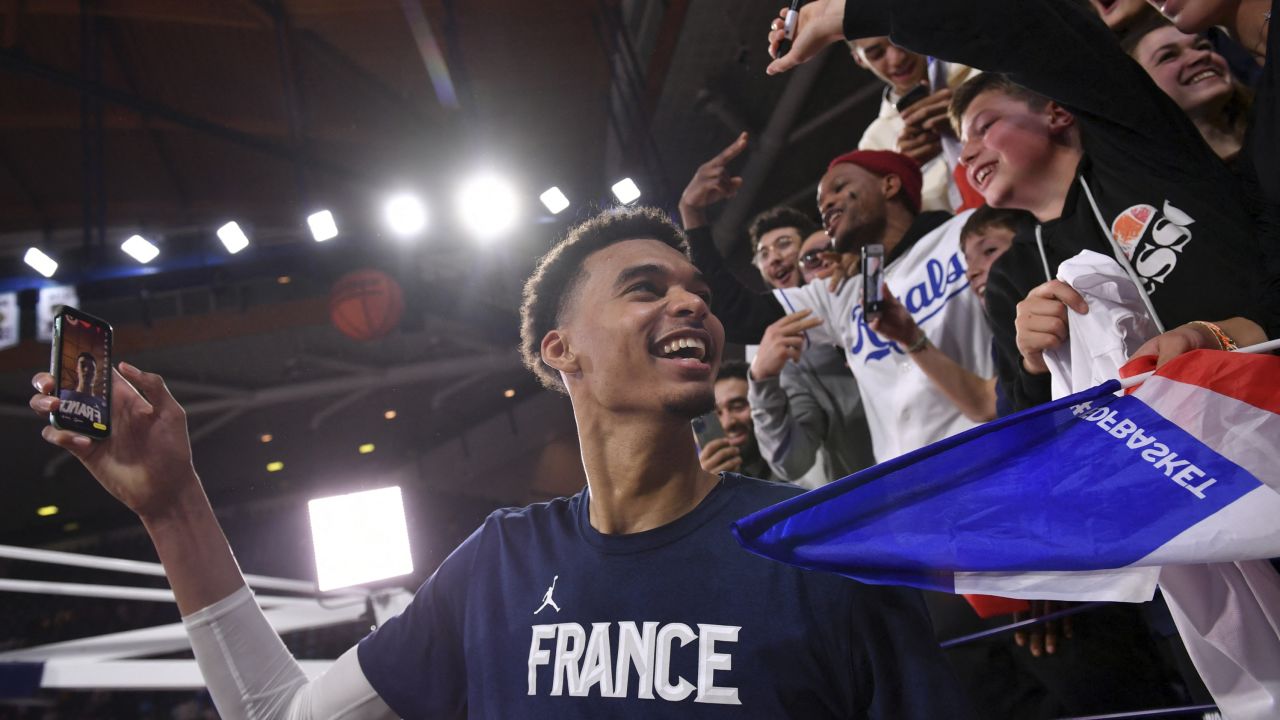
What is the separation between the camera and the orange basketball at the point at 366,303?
639 centimetres

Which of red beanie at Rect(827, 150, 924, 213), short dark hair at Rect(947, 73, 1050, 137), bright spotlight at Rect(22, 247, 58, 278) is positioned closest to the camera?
short dark hair at Rect(947, 73, 1050, 137)

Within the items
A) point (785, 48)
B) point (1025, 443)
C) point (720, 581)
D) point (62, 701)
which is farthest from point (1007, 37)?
point (62, 701)

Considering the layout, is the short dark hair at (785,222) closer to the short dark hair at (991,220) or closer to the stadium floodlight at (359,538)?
the short dark hair at (991,220)

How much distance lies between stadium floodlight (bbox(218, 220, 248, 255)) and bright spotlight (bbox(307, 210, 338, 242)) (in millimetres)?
447

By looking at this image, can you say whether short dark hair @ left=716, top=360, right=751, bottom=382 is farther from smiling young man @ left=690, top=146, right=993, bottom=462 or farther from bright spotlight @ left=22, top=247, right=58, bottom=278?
bright spotlight @ left=22, top=247, right=58, bottom=278

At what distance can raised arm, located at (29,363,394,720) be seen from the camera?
4.06 ft

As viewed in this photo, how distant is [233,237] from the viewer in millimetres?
5609

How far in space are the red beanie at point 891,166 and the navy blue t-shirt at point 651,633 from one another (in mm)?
1536

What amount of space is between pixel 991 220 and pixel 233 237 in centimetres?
510

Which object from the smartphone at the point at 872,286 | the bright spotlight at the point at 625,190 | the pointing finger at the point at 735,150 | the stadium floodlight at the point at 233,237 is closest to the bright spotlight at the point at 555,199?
the bright spotlight at the point at 625,190

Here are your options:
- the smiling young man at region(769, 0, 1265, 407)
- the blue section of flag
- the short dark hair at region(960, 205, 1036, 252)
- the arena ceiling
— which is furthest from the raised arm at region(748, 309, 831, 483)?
the arena ceiling

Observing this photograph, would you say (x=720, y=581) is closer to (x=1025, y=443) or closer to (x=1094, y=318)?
(x=1025, y=443)

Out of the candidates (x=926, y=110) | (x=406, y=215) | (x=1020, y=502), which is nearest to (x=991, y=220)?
(x=926, y=110)

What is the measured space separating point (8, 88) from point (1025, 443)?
7.41 m
